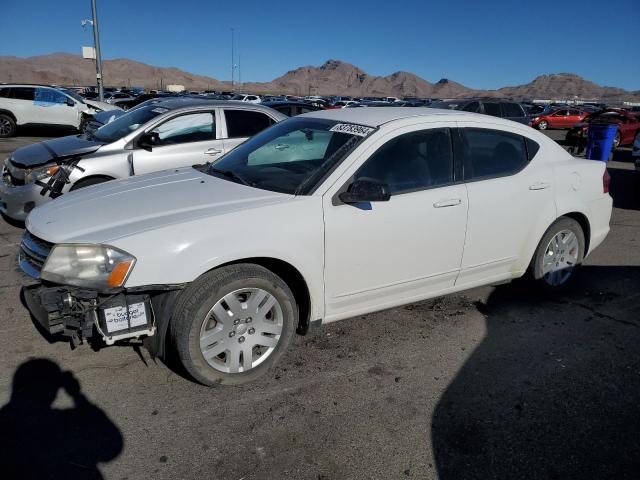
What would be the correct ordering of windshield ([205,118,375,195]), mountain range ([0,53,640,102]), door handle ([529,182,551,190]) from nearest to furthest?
windshield ([205,118,375,195])
door handle ([529,182,551,190])
mountain range ([0,53,640,102])

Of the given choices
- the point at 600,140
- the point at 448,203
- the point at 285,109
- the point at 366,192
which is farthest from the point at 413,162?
the point at 600,140

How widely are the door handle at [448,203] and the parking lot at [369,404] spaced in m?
1.01

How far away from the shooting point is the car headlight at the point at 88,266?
2.70 meters

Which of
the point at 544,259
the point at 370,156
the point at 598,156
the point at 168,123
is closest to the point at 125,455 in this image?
the point at 370,156

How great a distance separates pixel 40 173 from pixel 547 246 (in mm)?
5308

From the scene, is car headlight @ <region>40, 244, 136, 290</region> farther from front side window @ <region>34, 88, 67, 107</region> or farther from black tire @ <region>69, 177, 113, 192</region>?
front side window @ <region>34, 88, 67, 107</region>

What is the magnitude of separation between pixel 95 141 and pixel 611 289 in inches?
243

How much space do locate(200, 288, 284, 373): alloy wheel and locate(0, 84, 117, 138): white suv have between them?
48.3 feet

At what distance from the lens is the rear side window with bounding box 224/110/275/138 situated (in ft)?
22.5

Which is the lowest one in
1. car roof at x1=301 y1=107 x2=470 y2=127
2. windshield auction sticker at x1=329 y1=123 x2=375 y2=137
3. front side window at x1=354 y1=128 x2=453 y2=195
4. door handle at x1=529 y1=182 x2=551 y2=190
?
door handle at x1=529 y1=182 x2=551 y2=190

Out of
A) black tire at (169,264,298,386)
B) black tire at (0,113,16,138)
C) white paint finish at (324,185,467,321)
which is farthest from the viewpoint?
black tire at (0,113,16,138)

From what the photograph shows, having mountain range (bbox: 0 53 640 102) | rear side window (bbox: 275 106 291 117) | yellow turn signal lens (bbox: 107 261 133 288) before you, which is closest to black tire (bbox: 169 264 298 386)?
yellow turn signal lens (bbox: 107 261 133 288)

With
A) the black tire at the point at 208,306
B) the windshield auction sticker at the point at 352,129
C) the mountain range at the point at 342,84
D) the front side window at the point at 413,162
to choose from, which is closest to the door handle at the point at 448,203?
the front side window at the point at 413,162

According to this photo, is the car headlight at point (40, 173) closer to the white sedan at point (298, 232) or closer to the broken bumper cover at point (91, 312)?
the white sedan at point (298, 232)
